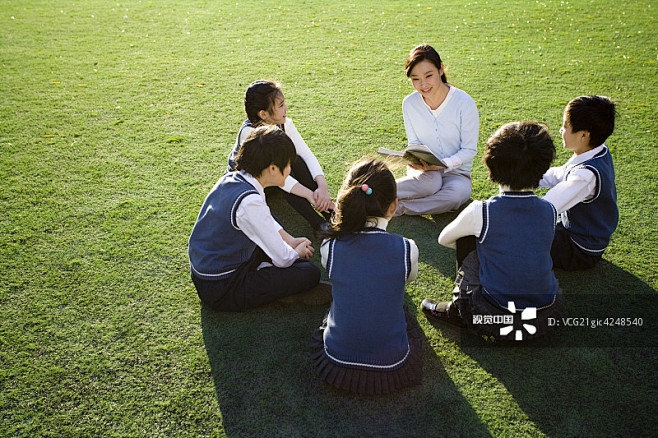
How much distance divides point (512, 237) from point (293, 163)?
5.62ft

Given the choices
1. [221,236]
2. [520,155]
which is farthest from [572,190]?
[221,236]

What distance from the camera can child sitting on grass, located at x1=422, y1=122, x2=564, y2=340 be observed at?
250 centimetres

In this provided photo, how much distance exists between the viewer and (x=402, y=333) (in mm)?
2416

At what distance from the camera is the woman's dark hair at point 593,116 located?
3033 mm

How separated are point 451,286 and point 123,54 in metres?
6.25

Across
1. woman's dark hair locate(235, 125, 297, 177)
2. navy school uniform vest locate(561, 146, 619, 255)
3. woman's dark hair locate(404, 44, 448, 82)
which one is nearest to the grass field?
navy school uniform vest locate(561, 146, 619, 255)

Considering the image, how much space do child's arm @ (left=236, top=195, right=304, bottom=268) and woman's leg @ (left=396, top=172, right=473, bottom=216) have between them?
1.44 metres

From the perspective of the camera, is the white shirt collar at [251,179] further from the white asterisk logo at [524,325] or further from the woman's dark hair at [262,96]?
the white asterisk logo at [524,325]

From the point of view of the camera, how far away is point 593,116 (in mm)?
3045

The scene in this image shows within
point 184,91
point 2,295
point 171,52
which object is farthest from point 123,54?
point 2,295

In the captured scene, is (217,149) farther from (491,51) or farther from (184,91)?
(491,51)

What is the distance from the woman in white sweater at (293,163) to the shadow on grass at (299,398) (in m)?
1.05

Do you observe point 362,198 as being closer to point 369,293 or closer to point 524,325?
point 369,293

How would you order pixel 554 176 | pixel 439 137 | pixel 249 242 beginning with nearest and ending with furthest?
pixel 249 242
pixel 554 176
pixel 439 137
